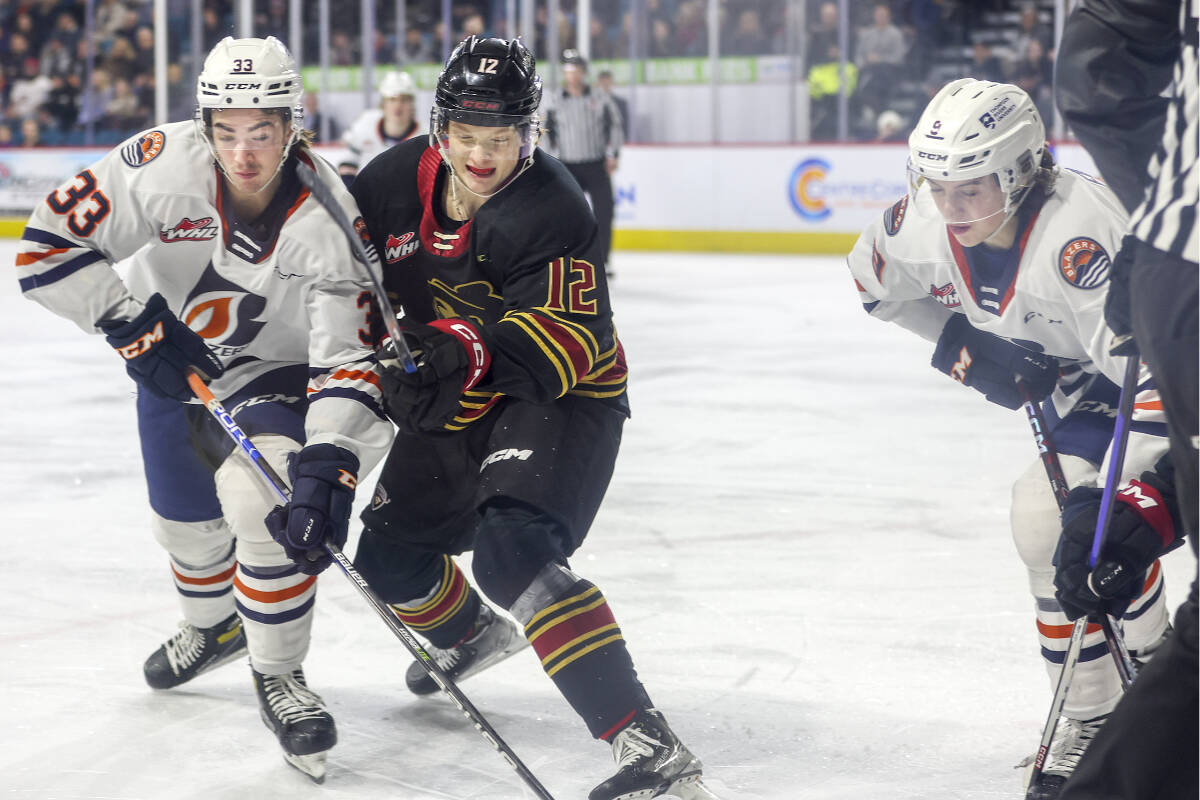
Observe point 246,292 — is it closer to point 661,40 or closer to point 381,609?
point 381,609

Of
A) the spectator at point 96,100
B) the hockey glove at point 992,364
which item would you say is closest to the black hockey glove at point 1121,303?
the hockey glove at point 992,364

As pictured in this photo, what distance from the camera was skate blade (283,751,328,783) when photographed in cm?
210

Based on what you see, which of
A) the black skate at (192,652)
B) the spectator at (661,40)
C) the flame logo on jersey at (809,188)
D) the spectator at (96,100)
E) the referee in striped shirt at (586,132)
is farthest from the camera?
the spectator at (96,100)

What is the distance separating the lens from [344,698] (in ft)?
7.98

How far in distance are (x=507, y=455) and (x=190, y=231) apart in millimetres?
603

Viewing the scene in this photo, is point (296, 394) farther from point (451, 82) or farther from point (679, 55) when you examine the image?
point (679, 55)

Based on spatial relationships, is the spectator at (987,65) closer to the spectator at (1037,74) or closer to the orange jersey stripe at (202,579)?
the spectator at (1037,74)

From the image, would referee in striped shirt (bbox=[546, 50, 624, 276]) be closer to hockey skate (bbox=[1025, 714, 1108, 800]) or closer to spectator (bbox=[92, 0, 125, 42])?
spectator (bbox=[92, 0, 125, 42])

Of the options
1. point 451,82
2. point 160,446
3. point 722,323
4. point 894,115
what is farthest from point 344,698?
point 894,115

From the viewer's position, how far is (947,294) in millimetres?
2229

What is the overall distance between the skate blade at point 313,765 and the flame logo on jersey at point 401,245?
74 cm

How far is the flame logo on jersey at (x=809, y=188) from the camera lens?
34.7 feet

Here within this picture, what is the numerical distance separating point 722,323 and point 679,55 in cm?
462

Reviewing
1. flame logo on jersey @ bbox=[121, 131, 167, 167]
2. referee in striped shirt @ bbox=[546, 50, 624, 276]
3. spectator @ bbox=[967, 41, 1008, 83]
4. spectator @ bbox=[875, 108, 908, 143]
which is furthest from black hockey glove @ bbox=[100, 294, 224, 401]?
spectator @ bbox=[967, 41, 1008, 83]
